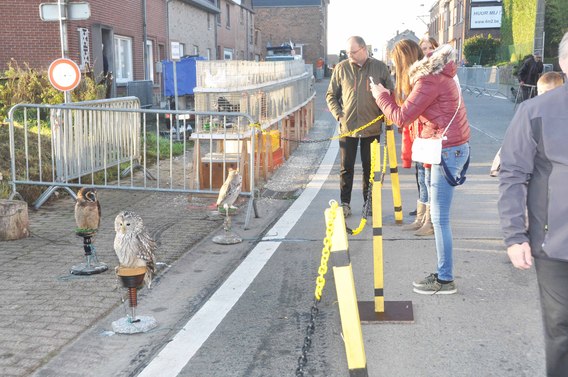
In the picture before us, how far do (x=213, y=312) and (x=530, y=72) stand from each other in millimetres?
22407

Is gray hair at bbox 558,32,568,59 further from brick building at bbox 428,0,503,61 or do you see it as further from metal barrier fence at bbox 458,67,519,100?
brick building at bbox 428,0,503,61

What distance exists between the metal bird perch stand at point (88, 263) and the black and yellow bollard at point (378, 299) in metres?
2.43

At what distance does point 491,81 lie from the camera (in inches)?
1522

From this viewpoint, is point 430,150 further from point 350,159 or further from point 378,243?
point 350,159

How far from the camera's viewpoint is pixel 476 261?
6074 mm

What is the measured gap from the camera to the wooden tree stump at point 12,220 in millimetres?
6891

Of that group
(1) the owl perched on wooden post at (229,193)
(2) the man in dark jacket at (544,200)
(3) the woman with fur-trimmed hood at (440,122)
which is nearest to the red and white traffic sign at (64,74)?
(1) the owl perched on wooden post at (229,193)

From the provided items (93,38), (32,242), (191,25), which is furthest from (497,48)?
(32,242)

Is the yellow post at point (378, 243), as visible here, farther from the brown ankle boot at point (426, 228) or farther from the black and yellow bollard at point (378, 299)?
the brown ankle boot at point (426, 228)

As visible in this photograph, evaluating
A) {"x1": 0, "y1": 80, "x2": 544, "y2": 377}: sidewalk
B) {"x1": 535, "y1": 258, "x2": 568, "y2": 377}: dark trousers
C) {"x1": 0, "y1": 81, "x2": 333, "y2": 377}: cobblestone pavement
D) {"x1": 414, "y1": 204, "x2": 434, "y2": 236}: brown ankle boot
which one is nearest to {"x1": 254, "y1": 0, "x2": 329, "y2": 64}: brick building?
{"x1": 0, "y1": 81, "x2": 333, "y2": 377}: cobblestone pavement

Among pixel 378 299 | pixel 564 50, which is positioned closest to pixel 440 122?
pixel 378 299

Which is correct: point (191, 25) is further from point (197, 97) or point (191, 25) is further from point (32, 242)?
point (32, 242)

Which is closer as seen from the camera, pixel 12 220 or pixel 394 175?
pixel 12 220

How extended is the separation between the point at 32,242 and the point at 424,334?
4452mm
